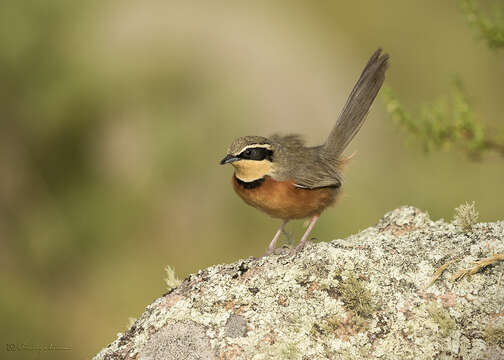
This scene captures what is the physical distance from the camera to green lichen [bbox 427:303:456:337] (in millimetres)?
2791

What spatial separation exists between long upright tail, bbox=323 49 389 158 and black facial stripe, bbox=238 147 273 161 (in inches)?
38.8

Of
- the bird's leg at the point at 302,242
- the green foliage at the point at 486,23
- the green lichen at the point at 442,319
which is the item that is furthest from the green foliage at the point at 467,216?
the green foliage at the point at 486,23

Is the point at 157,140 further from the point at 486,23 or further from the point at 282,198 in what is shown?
the point at 486,23

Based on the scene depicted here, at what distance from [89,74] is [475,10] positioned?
5.25 meters

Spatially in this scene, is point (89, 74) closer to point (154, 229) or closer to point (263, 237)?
point (154, 229)

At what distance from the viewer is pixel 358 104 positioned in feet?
17.0

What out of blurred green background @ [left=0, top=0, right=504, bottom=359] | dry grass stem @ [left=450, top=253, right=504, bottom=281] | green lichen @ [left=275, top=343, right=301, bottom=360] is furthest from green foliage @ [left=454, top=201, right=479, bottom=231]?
blurred green background @ [left=0, top=0, right=504, bottom=359]

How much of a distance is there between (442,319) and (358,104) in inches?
108

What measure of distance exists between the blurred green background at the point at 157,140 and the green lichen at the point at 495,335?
2.56m

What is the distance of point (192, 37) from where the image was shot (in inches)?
406

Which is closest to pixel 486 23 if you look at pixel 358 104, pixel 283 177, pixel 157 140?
pixel 358 104

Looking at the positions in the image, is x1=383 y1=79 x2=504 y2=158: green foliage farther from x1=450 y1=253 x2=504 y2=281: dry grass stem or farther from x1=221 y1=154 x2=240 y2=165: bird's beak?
x1=450 y1=253 x2=504 y2=281: dry grass stem

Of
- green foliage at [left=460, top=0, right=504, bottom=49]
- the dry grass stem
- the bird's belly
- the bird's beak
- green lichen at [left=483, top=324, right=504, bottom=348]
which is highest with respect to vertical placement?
green foliage at [left=460, top=0, right=504, bottom=49]

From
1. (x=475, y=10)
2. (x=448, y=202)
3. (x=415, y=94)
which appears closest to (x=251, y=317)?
(x=475, y=10)
